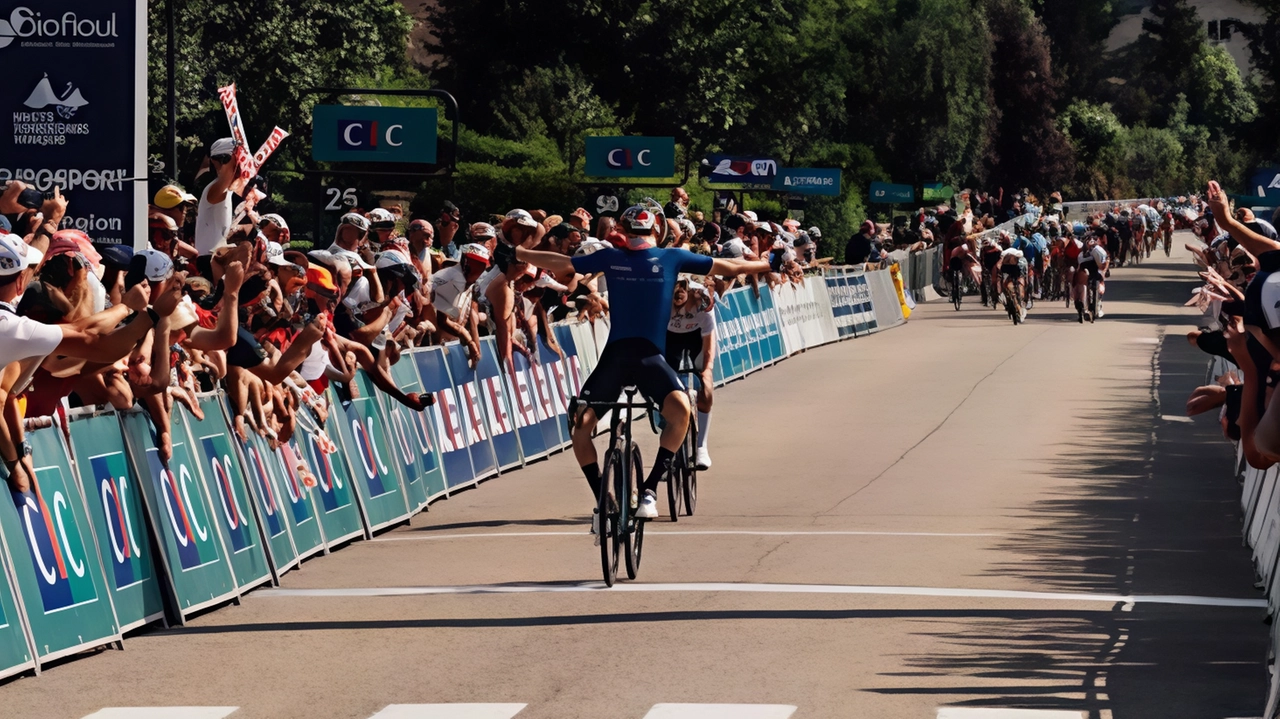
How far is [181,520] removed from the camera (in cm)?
1131

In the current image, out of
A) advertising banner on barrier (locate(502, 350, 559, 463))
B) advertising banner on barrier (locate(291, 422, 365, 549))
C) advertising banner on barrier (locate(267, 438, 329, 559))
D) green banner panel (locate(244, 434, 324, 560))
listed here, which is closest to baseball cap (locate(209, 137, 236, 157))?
advertising banner on barrier (locate(291, 422, 365, 549))

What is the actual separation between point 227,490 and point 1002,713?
17.5ft

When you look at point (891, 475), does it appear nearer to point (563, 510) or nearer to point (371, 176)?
point (563, 510)

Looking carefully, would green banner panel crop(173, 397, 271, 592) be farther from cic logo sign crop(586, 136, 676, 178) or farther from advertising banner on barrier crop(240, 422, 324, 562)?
cic logo sign crop(586, 136, 676, 178)

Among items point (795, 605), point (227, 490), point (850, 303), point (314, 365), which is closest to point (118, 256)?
point (227, 490)

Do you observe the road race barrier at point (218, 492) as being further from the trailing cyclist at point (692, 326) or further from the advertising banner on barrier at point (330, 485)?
the trailing cyclist at point (692, 326)

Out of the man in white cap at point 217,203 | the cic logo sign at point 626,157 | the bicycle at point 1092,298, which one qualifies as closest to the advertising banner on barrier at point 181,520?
the man in white cap at point 217,203

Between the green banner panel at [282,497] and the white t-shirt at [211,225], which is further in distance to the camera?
the white t-shirt at [211,225]

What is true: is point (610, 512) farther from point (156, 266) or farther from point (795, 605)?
point (156, 266)

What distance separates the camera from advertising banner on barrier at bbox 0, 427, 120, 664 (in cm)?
963

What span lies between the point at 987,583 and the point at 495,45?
6818 cm

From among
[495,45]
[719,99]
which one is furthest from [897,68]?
[495,45]

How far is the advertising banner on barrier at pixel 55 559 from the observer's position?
9.63 metres

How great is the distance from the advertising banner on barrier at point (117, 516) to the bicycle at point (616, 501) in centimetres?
253
